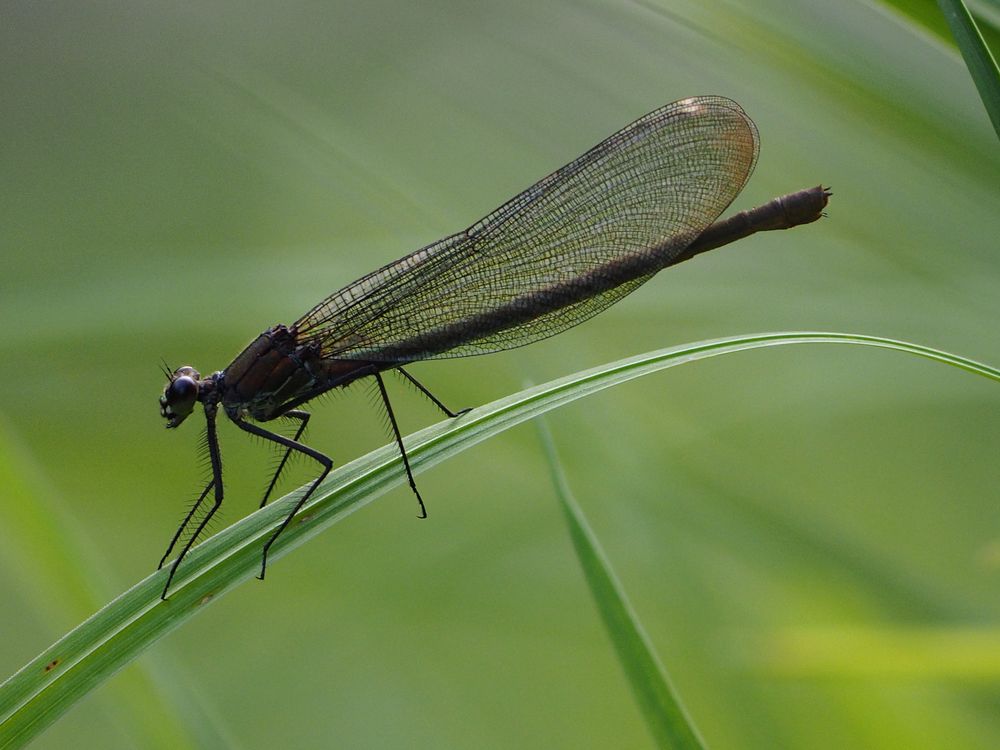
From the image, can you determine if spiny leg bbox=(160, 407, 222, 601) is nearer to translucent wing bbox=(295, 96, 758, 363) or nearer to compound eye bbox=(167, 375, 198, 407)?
compound eye bbox=(167, 375, 198, 407)

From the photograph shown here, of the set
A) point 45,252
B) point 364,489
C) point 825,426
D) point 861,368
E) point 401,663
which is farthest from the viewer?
point 45,252

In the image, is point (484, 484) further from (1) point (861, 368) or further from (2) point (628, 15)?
(2) point (628, 15)

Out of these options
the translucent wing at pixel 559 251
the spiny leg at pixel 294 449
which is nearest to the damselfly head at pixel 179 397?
the spiny leg at pixel 294 449

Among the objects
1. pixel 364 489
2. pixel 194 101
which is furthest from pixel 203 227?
pixel 364 489

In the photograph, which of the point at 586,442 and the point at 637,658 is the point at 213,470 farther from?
the point at 637,658

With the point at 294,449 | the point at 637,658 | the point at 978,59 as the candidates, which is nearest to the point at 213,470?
the point at 294,449

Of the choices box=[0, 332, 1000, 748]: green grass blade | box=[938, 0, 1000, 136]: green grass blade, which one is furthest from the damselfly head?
box=[938, 0, 1000, 136]: green grass blade

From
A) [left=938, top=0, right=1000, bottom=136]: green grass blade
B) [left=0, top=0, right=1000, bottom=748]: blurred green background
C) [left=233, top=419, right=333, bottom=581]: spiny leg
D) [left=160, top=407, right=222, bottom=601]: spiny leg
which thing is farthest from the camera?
[left=0, top=0, right=1000, bottom=748]: blurred green background
